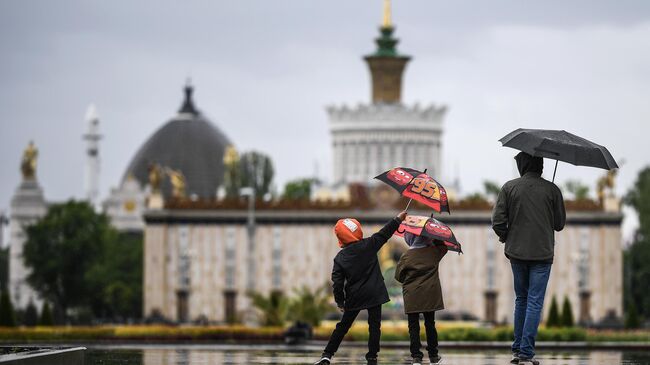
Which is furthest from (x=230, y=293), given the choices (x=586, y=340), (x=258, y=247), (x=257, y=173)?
(x=586, y=340)

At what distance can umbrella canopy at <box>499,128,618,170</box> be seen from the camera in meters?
21.7

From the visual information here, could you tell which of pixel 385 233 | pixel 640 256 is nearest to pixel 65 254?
pixel 640 256

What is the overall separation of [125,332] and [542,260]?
26.9 m

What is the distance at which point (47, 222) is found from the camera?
110750mm

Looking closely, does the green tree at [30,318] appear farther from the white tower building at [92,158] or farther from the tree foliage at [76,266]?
the white tower building at [92,158]

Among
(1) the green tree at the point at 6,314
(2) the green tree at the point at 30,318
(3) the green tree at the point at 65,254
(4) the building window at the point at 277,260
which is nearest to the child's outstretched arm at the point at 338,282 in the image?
(1) the green tree at the point at 6,314

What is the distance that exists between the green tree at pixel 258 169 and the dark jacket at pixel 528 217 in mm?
109317

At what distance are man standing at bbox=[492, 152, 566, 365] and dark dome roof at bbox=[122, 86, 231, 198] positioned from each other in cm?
15302

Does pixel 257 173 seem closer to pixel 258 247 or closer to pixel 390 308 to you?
pixel 258 247

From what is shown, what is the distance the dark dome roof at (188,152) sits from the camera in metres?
177

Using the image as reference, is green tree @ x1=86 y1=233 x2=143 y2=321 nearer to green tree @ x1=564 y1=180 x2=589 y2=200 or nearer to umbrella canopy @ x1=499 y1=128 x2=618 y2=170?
green tree @ x1=564 y1=180 x2=589 y2=200

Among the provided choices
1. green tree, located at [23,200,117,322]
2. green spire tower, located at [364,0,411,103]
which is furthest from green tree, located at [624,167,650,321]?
green tree, located at [23,200,117,322]

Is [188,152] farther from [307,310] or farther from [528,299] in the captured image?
[528,299]

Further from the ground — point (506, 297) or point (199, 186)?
point (199, 186)
